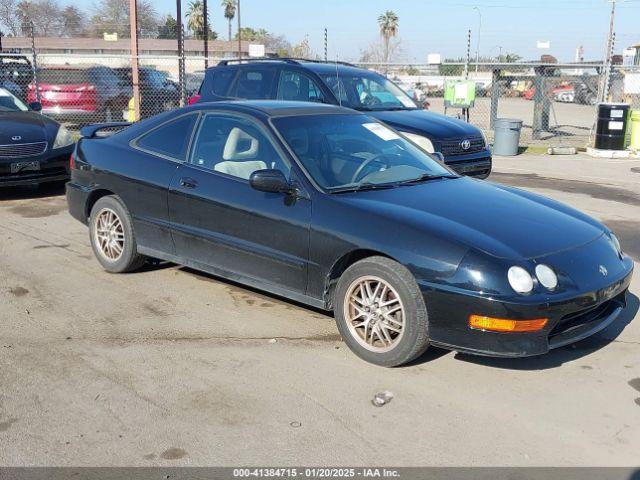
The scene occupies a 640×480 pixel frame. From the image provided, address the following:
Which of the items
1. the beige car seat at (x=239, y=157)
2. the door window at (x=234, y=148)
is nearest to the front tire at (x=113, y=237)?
the door window at (x=234, y=148)

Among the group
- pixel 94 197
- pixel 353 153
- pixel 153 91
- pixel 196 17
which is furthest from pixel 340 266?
pixel 196 17

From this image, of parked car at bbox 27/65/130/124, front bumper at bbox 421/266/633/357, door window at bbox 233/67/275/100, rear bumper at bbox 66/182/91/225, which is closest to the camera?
front bumper at bbox 421/266/633/357

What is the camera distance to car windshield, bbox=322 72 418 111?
32.3 ft

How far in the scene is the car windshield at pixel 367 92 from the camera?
984 cm

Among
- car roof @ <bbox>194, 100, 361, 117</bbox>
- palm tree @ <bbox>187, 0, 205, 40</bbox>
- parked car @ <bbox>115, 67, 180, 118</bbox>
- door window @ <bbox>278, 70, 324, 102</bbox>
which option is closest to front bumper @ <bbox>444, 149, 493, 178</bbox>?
door window @ <bbox>278, 70, 324, 102</bbox>

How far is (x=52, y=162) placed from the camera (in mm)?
9094

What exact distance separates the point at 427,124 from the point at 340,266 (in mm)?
5368

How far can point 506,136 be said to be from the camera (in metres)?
14.8

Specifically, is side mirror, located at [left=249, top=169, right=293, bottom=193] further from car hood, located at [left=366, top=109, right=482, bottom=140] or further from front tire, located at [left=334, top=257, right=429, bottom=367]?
car hood, located at [left=366, top=109, right=482, bottom=140]

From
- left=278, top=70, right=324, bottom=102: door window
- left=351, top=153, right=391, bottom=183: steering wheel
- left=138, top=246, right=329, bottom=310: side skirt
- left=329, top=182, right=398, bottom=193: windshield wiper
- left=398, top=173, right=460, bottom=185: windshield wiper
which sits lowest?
left=138, top=246, right=329, bottom=310: side skirt

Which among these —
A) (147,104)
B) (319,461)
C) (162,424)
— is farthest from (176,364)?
(147,104)

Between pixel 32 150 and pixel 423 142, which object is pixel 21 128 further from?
pixel 423 142

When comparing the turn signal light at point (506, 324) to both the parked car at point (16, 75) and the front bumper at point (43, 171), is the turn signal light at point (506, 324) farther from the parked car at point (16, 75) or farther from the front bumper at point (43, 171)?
the parked car at point (16, 75)

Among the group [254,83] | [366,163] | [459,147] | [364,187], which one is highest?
[254,83]
